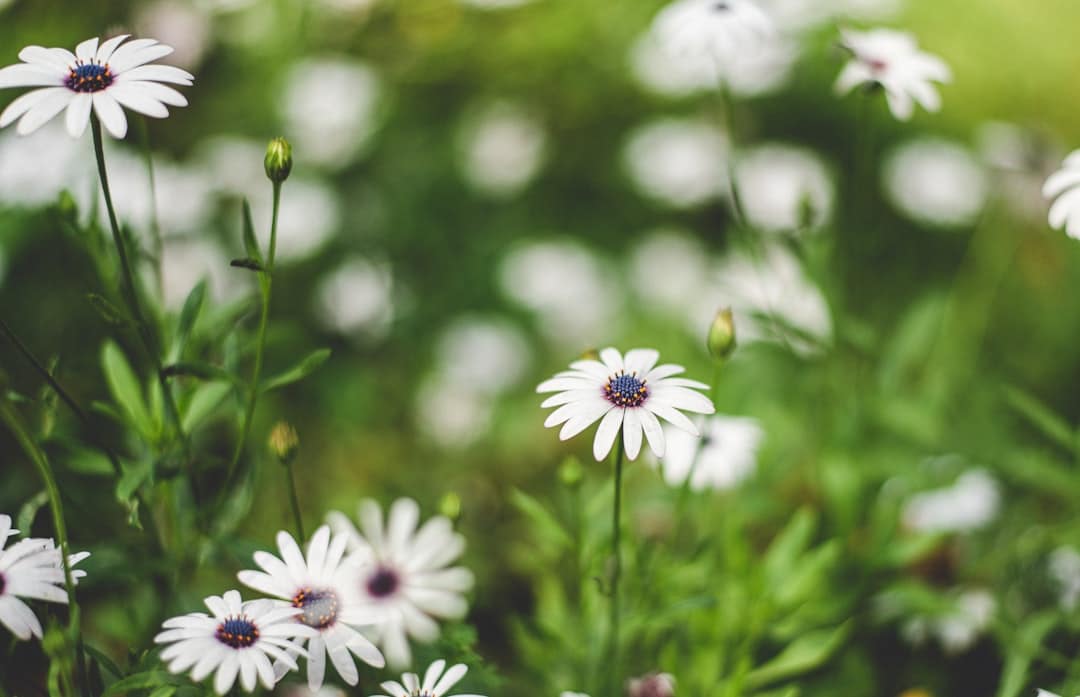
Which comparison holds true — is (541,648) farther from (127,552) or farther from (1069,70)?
(1069,70)

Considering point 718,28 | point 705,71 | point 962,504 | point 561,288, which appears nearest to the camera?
point 718,28

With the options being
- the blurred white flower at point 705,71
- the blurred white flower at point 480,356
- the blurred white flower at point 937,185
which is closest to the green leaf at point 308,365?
the blurred white flower at point 480,356

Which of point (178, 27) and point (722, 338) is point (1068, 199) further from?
point (178, 27)

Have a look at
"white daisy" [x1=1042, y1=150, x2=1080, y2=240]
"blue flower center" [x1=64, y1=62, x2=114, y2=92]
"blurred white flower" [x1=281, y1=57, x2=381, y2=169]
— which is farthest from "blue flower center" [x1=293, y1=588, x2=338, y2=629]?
"blurred white flower" [x1=281, y1=57, x2=381, y2=169]

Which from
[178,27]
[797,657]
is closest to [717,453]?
[797,657]

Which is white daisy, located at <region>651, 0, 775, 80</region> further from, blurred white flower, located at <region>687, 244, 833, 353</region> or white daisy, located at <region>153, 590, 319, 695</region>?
white daisy, located at <region>153, 590, 319, 695</region>

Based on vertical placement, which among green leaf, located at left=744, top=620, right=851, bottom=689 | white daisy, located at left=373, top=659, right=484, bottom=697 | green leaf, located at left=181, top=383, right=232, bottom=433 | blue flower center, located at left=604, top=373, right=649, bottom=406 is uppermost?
green leaf, located at left=181, top=383, right=232, bottom=433
